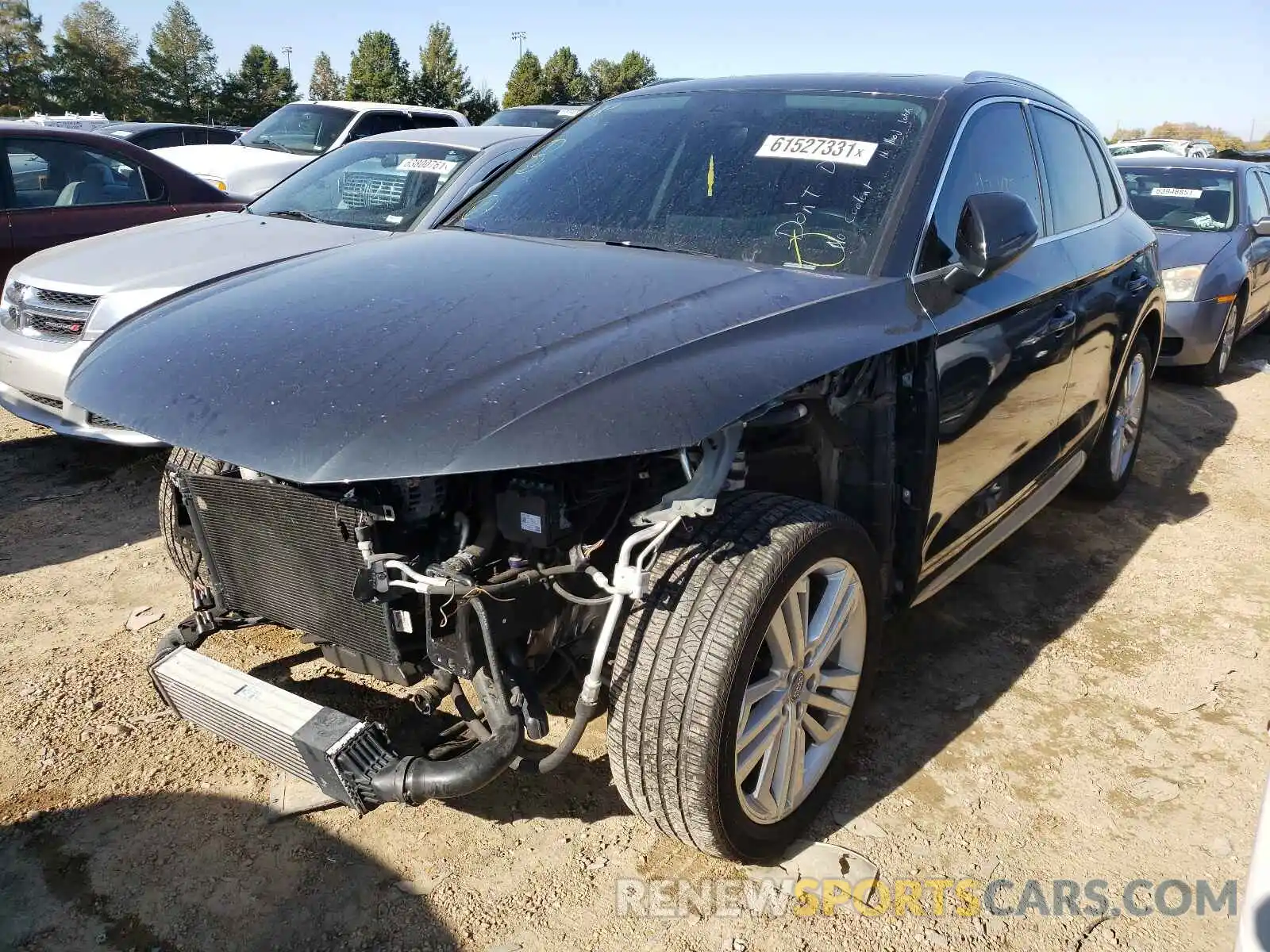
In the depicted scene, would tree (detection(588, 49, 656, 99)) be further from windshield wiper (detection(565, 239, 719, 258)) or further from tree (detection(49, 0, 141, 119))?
windshield wiper (detection(565, 239, 719, 258))

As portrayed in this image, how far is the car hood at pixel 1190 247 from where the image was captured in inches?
276

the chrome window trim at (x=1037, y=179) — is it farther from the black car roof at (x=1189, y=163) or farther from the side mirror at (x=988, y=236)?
the black car roof at (x=1189, y=163)

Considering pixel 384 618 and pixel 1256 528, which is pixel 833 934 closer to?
pixel 384 618

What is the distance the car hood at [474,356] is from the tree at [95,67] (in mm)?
61024

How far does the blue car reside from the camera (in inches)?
270

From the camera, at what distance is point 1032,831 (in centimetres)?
241

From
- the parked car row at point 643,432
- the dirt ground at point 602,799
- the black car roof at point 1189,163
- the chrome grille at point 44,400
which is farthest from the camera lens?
the black car roof at point 1189,163

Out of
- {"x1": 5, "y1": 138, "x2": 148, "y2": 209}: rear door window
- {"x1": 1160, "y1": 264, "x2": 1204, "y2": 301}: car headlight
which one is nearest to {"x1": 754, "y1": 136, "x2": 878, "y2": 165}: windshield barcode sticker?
{"x1": 5, "y1": 138, "x2": 148, "y2": 209}: rear door window

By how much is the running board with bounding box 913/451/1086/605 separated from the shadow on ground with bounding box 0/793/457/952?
63.5 inches

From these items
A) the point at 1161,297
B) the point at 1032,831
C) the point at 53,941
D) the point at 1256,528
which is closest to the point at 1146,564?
the point at 1256,528

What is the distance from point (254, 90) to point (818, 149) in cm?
6626

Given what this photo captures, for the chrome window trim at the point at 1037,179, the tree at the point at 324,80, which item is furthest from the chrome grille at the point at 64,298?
the tree at the point at 324,80

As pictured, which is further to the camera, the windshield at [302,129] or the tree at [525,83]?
the tree at [525,83]

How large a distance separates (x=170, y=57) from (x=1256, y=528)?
68455 millimetres
